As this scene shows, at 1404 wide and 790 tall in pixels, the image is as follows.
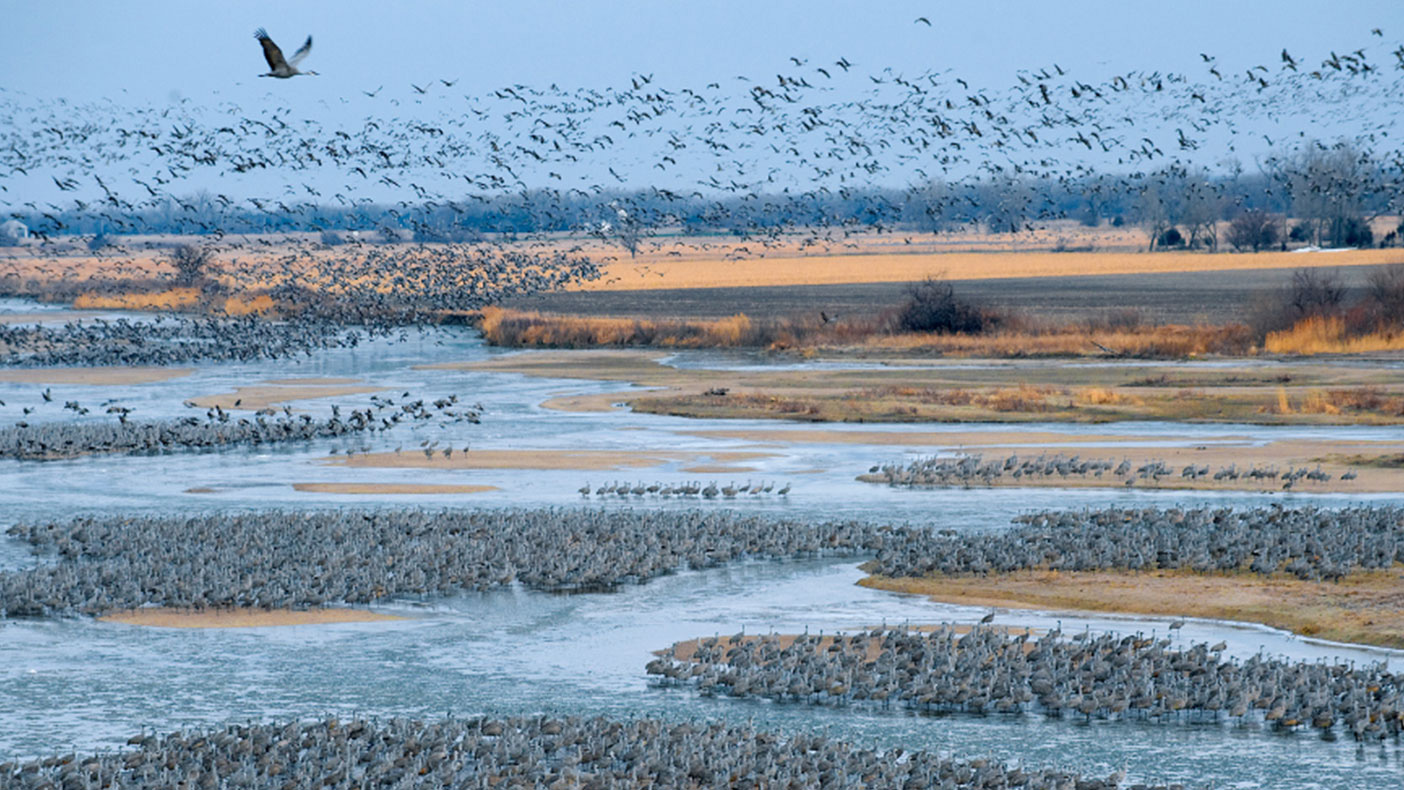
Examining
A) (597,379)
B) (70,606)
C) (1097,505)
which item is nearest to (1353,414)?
(1097,505)

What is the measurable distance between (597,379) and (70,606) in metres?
41.6

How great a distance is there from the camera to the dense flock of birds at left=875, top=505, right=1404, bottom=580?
26.7m

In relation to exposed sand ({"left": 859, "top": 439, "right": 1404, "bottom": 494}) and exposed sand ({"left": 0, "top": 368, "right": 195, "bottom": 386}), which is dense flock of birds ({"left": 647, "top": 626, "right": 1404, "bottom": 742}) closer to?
exposed sand ({"left": 859, "top": 439, "right": 1404, "bottom": 494})

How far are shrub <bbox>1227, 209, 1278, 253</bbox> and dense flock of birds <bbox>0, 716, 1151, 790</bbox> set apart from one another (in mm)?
170268

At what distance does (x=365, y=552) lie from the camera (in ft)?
90.6

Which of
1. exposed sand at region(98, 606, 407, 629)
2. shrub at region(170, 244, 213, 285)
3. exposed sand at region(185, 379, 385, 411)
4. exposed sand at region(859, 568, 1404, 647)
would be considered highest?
shrub at region(170, 244, 213, 285)

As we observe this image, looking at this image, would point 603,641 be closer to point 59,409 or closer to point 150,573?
point 150,573

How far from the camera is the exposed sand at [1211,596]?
23062 mm

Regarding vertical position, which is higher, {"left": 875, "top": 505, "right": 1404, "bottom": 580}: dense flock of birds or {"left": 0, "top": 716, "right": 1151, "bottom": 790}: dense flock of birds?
{"left": 0, "top": 716, "right": 1151, "bottom": 790}: dense flock of birds

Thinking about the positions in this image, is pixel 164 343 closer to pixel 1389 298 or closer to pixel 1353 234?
pixel 1389 298

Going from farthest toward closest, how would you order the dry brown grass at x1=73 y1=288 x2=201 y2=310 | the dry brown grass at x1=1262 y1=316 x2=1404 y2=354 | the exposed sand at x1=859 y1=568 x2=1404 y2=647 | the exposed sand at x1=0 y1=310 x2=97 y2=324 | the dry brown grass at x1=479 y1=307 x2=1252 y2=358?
the dry brown grass at x1=73 y1=288 x2=201 y2=310, the exposed sand at x1=0 y1=310 x2=97 y2=324, the dry brown grass at x1=479 y1=307 x2=1252 y2=358, the dry brown grass at x1=1262 y1=316 x2=1404 y2=354, the exposed sand at x1=859 y1=568 x2=1404 y2=647

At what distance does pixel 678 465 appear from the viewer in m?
40.4

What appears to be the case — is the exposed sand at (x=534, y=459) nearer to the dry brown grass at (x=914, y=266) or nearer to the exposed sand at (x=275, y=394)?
the exposed sand at (x=275, y=394)

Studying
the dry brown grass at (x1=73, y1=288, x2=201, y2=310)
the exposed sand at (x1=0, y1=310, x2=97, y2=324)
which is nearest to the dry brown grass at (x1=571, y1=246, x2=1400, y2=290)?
the dry brown grass at (x1=73, y1=288, x2=201, y2=310)
